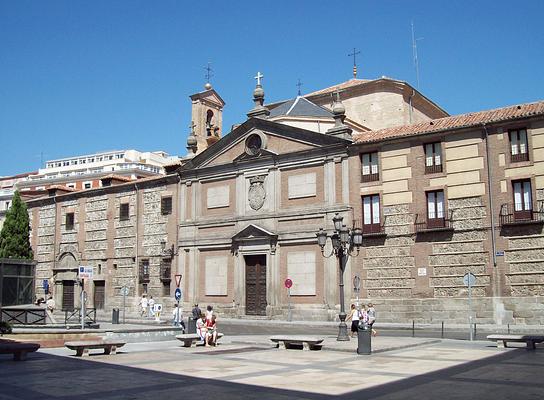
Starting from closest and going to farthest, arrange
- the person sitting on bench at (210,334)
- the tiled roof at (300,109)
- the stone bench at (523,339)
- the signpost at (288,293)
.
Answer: the stone bench at (523,339), the person sitting on bench at (210,334), the signpost at (288,293), the tiled roof at (300,109)

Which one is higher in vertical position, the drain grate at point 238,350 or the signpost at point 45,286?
the signpost at point 45,286

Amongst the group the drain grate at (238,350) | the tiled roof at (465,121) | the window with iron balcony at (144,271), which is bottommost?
the drain grate at (238,350)

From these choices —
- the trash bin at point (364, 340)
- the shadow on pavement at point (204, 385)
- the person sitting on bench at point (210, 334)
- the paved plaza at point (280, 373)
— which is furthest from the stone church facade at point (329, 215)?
the shadow on pavement at point (204, 385)

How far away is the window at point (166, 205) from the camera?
43.3 meters

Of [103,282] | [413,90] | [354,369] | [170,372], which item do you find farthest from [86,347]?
[413,90]

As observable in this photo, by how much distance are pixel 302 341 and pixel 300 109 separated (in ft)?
A: 83.6

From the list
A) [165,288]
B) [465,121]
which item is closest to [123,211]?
[165,288]

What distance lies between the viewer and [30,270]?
1041 inches

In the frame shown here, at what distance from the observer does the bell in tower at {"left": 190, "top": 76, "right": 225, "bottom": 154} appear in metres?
47.2

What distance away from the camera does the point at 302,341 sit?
19484 mm

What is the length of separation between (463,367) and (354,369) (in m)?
2.68

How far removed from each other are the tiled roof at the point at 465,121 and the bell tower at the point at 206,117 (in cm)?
1564

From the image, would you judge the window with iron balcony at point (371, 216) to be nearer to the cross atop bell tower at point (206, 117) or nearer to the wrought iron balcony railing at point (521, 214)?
the wrought iron balcony railing at point (521, 214)

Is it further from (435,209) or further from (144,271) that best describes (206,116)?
(435,209)
